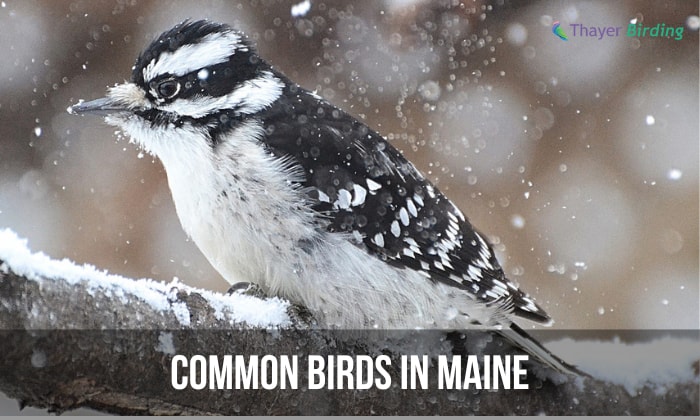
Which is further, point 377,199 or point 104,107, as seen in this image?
point 377,199

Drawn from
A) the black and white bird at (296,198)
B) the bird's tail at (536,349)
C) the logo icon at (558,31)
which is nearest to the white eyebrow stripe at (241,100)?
the black and white bird at (296,198)

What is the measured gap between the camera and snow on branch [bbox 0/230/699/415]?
5.26 feet

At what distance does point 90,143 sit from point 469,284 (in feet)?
7.14

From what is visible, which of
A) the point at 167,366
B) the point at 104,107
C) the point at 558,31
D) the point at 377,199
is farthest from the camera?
the point at 558,31

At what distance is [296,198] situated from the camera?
2.60 metres

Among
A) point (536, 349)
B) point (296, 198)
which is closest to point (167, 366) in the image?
point (296, 198)

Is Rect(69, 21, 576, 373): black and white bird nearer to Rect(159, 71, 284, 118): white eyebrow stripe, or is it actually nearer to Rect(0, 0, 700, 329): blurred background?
Rect(159, 71, 284, 118): white eyebrow stripe

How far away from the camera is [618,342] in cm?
296

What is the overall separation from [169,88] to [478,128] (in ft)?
6.45

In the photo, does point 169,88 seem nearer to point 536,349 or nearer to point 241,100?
point 241,100

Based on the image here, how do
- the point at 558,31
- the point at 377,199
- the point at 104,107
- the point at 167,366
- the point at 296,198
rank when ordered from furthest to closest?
the point at 558,31, the point at 377,199, the point at 104,107, the point at 296,198, the point at 167,366

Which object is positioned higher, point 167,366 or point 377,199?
point 377,199

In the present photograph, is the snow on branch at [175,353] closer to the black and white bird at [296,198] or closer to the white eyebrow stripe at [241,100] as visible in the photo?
the black and white bird at [296,198]

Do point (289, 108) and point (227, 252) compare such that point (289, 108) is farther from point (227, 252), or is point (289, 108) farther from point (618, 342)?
point (618, 342)
